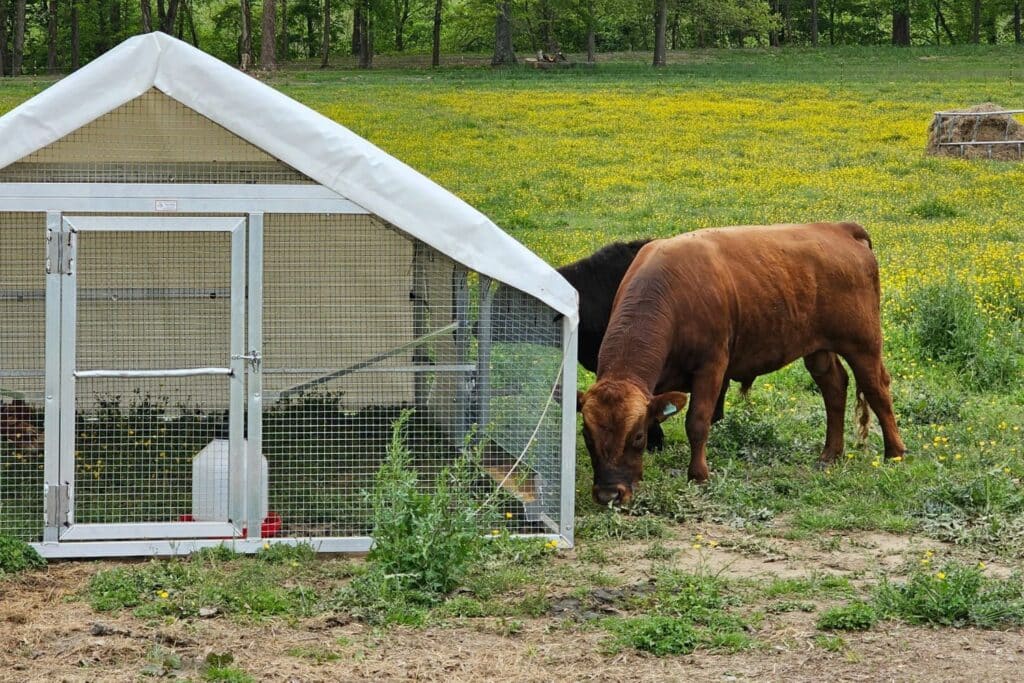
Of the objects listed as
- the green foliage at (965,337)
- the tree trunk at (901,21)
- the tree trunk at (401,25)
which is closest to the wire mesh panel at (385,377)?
the green foliage at (965,337)

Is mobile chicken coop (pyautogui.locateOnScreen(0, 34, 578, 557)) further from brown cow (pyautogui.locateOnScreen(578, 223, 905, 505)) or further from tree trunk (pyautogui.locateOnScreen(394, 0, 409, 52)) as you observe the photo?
tree trunk (pyautogui.locateOnScreen(394, 0, 409, 52))

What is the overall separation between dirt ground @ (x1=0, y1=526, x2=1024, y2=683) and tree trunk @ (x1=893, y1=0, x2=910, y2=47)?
66.0 meters

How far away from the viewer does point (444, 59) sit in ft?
202

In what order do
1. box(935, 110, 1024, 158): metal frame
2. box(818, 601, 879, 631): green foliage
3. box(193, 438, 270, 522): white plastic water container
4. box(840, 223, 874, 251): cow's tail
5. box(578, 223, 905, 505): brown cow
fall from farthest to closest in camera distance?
box(935, 110, 1024, 158): metal frame, box(840, 223, 874, 251): cow's tail, box(578, 223, 905, 505): brown cow, box(193, 438, 270, 522): white plastic water container, box(818, 601, 879, 631): green foliage

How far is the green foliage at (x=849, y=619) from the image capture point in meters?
7.24

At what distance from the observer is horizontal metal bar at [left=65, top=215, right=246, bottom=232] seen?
8.21 metres

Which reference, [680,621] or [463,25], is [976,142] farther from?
[463,25]

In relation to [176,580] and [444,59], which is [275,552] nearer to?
[176,580]

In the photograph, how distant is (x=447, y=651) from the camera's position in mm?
6875

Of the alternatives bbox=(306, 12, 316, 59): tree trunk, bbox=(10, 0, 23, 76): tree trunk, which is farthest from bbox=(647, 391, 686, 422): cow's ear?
bbox=(306, 12, 316, 59): tree trunk

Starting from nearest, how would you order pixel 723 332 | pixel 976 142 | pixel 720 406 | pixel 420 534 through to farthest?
pixel 420 534, pixel 723 332, pixel 720 406, pixel 976 142

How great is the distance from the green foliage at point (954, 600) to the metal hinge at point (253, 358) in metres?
3.79

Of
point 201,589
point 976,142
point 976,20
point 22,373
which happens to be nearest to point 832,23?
point 976,20

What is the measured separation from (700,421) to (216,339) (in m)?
3.55
